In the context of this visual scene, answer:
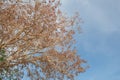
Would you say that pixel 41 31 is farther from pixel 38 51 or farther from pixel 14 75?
pixel 14 75

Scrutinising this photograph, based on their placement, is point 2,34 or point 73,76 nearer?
point 2,34

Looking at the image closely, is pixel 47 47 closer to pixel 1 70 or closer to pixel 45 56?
pixel 45 56

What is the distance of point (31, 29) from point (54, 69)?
3093mm

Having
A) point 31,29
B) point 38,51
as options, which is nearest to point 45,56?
point 38,51

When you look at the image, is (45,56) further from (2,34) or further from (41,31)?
(2,34)

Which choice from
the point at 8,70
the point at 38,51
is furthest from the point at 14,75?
the point at 38,51

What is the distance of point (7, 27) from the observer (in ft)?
76.8

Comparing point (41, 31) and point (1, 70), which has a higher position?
point (41, 31)

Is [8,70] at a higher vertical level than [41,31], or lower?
lower

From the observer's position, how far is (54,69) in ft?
81.0

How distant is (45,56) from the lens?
24781 millimetres

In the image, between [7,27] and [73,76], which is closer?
[7,27]

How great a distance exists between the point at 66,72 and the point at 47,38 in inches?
104

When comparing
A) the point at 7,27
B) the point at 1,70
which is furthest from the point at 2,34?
the point at 1,70
